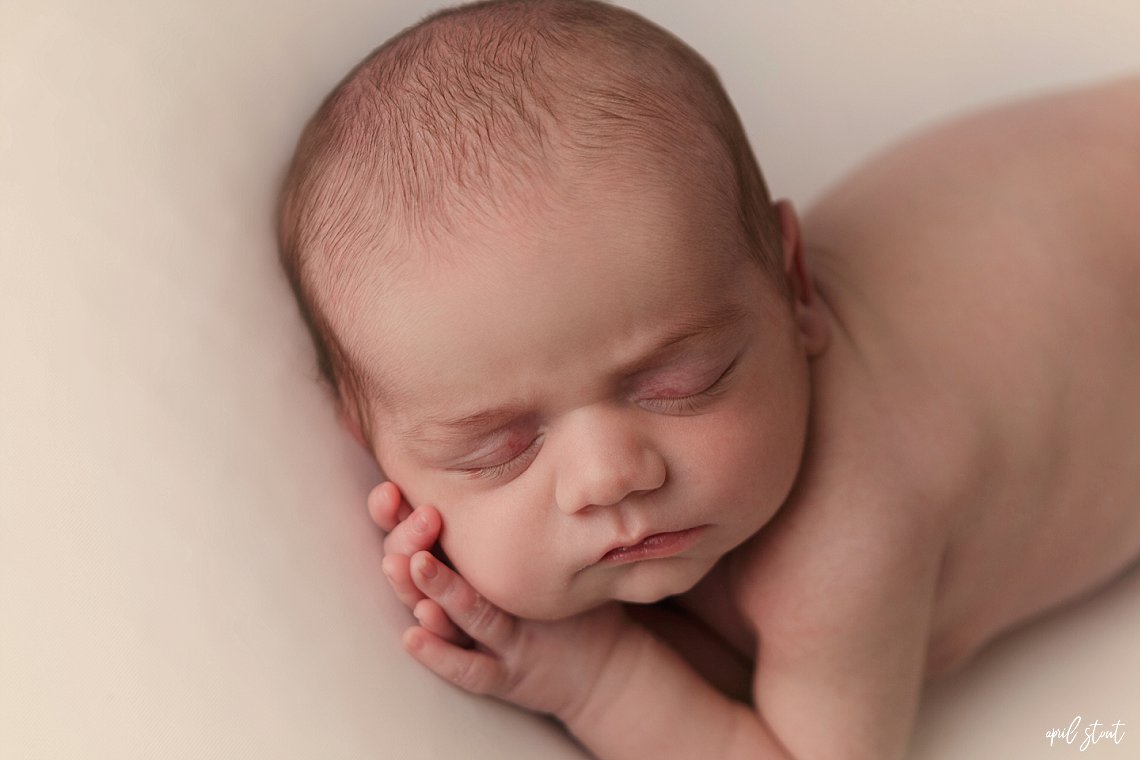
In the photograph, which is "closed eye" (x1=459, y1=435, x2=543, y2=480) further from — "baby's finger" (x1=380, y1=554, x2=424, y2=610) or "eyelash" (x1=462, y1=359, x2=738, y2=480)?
"baby's finger" (x1=380, y1=554, x2=424, y2=610)

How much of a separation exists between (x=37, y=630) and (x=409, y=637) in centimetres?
34

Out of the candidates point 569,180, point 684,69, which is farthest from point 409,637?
point 684,69

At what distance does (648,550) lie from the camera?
1.07 metres

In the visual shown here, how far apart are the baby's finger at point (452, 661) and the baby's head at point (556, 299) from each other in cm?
7

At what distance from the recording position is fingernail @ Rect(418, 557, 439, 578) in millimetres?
1103

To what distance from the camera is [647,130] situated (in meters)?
1.02

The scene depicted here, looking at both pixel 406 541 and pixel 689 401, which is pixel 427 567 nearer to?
pixel 406 541

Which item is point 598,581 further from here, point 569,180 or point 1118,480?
point 1118,480

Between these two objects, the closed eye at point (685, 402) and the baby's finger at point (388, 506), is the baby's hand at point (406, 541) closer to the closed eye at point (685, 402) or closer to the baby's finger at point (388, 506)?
the baby's finger at point (388, 506)

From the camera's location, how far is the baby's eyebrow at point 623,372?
100 cm

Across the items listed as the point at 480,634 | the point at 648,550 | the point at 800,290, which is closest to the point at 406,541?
the point at 480,634

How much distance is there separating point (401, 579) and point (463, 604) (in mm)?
63

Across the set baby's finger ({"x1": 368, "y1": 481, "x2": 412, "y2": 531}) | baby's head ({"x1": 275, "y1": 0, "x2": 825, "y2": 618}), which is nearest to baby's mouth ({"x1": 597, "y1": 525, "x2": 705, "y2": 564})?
baby's head ({"x1": 275, "y1": 0, "x2": 825, "y2": 618})

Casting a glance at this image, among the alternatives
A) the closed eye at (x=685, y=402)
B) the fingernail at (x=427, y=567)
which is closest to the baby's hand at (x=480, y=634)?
the fingernail at (x=427, y=567)
